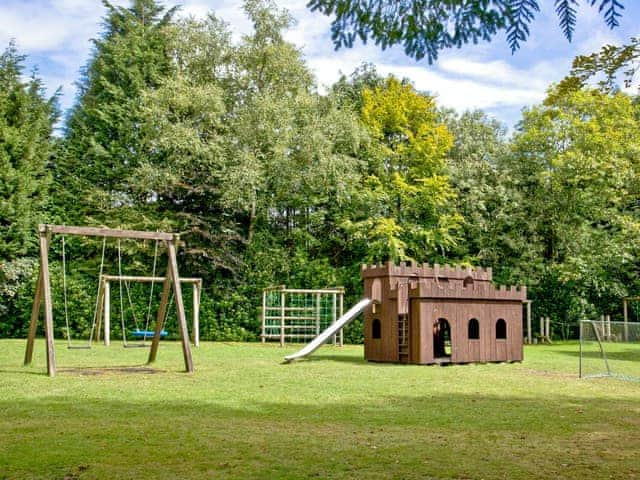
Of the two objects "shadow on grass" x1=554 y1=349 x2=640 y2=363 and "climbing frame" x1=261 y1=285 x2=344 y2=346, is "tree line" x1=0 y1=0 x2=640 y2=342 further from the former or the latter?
"shadow on grass" x1=554 y1=349 x2=640 y2=363

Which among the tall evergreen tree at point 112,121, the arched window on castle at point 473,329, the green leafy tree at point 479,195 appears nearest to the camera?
the arched window on castle at point 473,329

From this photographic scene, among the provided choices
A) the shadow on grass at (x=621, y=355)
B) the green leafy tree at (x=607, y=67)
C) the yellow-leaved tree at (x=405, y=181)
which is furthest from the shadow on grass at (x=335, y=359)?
the green leafy tree at (x=607, y=67)

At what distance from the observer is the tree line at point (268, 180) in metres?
23.0

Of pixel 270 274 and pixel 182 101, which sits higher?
pixel 182 101

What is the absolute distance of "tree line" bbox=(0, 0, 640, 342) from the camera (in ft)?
75.6

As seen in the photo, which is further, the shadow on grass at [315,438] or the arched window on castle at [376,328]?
the arched window on castle at [376,328]

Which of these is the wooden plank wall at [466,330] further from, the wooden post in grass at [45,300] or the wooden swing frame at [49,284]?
the wooden post in grass at [45,300]

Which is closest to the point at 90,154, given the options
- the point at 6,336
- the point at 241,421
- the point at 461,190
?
→ the point at 6,336

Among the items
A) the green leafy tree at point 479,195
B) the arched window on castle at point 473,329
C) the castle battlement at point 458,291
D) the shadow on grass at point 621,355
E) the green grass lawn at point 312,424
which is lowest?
the green grass lawn at point 312,424

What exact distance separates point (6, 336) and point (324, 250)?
11.3 metres

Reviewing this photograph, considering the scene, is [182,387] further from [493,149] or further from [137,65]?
[493,149]

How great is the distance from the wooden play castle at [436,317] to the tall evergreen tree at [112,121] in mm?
12305

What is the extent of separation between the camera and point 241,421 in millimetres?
6754

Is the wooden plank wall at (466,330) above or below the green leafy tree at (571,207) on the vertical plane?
below
